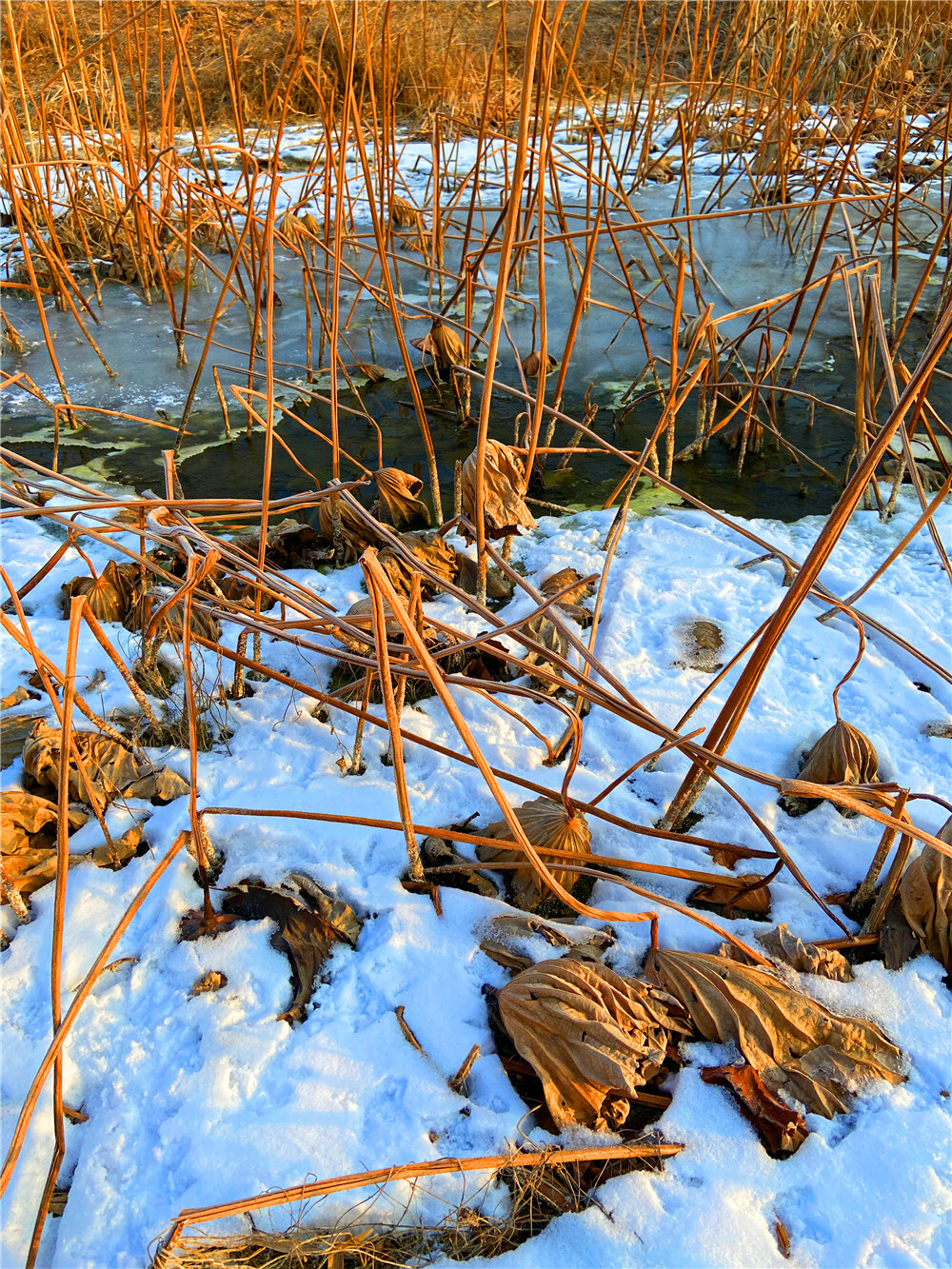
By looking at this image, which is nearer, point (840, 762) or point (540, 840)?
point (540, 840)

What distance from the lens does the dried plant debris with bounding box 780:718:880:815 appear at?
1213mm

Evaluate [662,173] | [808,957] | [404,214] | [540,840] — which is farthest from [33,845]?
[662,173]

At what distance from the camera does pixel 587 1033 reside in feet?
2.85

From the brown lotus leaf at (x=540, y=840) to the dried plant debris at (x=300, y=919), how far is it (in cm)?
22

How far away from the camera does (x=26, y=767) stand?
4.04 ft

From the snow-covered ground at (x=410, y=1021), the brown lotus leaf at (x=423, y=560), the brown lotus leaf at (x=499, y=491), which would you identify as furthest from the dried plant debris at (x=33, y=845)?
the brown lotus leaf at (x=499, y=491)

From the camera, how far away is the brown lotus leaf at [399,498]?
1914 mm

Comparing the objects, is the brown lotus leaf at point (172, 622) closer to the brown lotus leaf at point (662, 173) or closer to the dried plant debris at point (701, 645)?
the dried plant debris at point (701, 645)

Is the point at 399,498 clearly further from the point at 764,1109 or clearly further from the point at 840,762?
the point at 764,1109

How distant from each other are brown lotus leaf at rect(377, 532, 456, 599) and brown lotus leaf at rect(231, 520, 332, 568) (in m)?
0.23

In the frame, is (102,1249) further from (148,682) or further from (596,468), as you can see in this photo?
(596,468)

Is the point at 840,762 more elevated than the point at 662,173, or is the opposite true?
the point at 662,173

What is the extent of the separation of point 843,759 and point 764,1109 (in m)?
0.53

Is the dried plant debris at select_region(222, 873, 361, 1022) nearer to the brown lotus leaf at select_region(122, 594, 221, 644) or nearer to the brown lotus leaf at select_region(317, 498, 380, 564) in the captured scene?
the brown lotus leaf at select_region(122, 594, 221, 644)
